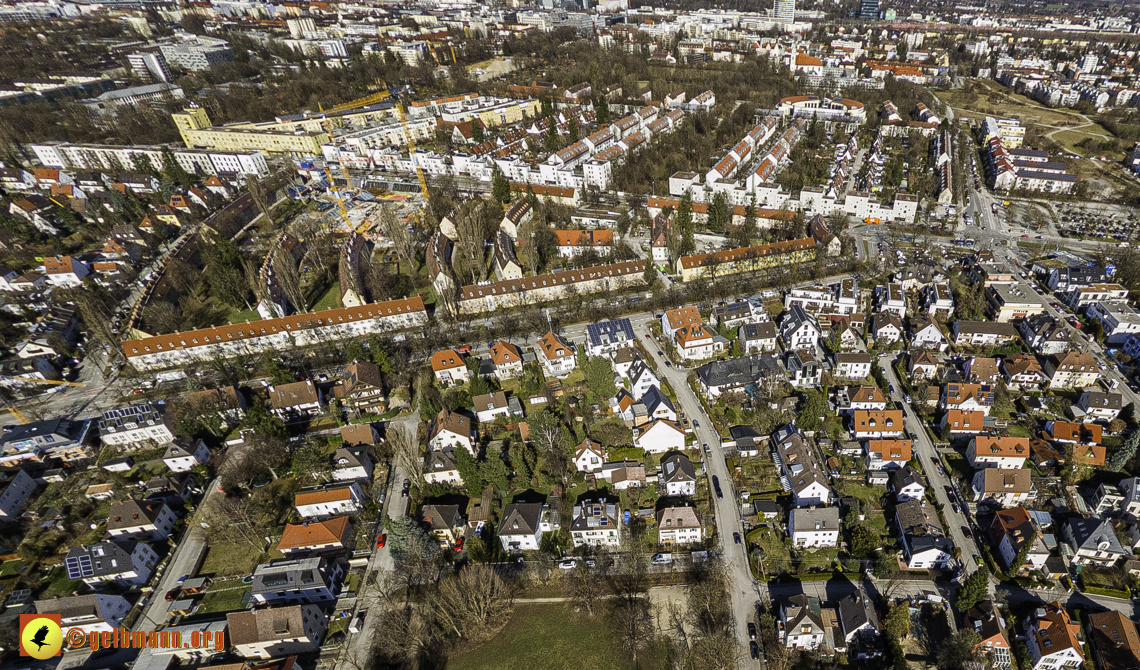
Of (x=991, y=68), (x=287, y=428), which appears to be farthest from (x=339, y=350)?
(x=991, y=68)

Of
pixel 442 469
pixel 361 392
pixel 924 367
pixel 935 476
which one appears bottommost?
pixel 935 476

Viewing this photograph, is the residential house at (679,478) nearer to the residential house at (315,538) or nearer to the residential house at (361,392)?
the residential house at (315,538)

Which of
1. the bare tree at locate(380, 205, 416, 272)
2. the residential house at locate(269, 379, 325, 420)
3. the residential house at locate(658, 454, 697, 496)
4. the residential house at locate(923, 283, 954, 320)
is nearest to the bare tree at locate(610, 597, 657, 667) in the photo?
the residential house at locate(658, 454, 697, 496)

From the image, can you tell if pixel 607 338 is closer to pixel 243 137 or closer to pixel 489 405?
pixel 489 405

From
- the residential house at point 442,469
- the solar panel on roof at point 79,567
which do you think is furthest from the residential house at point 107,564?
A: the residential house at point 442,469

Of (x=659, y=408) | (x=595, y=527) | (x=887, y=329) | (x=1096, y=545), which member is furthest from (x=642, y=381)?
(x=1096, y=545)

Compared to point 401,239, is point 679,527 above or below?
below
